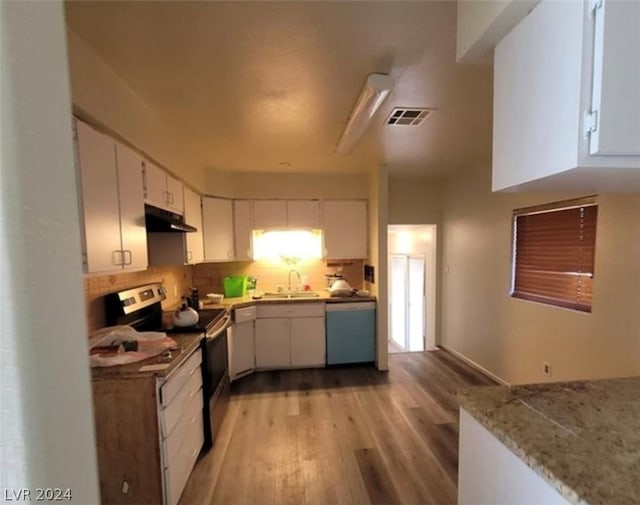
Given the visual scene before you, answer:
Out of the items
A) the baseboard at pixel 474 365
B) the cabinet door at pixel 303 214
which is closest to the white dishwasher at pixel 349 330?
the cabinet door at pixel 303 214

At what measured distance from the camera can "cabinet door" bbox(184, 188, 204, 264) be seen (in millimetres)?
3104

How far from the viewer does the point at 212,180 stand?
3.90 m

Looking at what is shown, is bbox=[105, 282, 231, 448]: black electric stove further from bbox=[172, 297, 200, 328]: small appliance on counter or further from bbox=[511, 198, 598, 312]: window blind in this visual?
bbox=[511, 198, 598, 312]: window blind

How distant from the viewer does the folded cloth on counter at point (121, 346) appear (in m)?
1.72

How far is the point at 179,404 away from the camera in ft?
6.26

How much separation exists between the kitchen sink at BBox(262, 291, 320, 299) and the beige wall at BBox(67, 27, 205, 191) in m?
1.99

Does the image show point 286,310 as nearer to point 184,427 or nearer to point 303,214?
point 303,214

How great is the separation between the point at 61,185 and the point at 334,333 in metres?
3.72

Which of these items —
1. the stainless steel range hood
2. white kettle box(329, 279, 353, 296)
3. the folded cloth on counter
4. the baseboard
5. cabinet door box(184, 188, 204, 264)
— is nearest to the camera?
the folded cloth on counter


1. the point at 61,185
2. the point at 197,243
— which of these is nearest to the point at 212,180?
the point at 197,243

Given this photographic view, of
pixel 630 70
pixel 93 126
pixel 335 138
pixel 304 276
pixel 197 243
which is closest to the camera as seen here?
pixel 630 70

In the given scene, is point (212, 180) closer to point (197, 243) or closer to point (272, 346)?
point (197, 243)

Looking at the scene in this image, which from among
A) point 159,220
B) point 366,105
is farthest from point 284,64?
point 159,220

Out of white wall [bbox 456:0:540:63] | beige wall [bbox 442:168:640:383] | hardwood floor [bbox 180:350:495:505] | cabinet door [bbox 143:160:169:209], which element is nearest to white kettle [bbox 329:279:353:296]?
hardwood floor [bbox 180:350:495:505]
